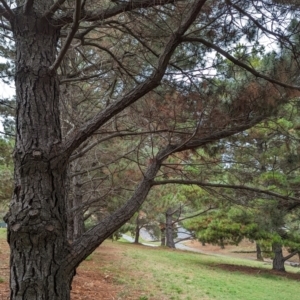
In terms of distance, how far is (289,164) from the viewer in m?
5.75

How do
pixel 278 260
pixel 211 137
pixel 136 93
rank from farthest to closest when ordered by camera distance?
pixel 278 260, pixel 211 137, pixel 136 93

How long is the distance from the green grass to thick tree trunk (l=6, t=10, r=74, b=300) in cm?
370

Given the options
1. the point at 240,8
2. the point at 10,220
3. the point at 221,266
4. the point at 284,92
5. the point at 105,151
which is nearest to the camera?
the point at 10,220

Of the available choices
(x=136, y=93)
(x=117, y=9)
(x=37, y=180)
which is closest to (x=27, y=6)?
(x=117, y=9)

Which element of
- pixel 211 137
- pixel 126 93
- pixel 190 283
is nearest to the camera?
pixel 126 93

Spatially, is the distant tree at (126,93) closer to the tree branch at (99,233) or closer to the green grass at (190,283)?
the tree branch at (99,233)

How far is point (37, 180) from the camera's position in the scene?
2297 millimetres

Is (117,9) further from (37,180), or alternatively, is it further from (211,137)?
(37,180)

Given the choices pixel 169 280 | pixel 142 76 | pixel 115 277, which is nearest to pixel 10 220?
pixel 142 76

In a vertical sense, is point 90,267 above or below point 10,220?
below

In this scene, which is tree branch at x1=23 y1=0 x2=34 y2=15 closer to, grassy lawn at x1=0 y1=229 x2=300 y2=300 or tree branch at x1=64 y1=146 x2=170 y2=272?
tree branch at x1=64 y1=146 x2=170 y2=272

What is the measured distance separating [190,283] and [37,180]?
5.90 metres

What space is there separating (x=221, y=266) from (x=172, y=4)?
33.0 feet

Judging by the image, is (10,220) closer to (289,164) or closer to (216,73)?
(216,73)
